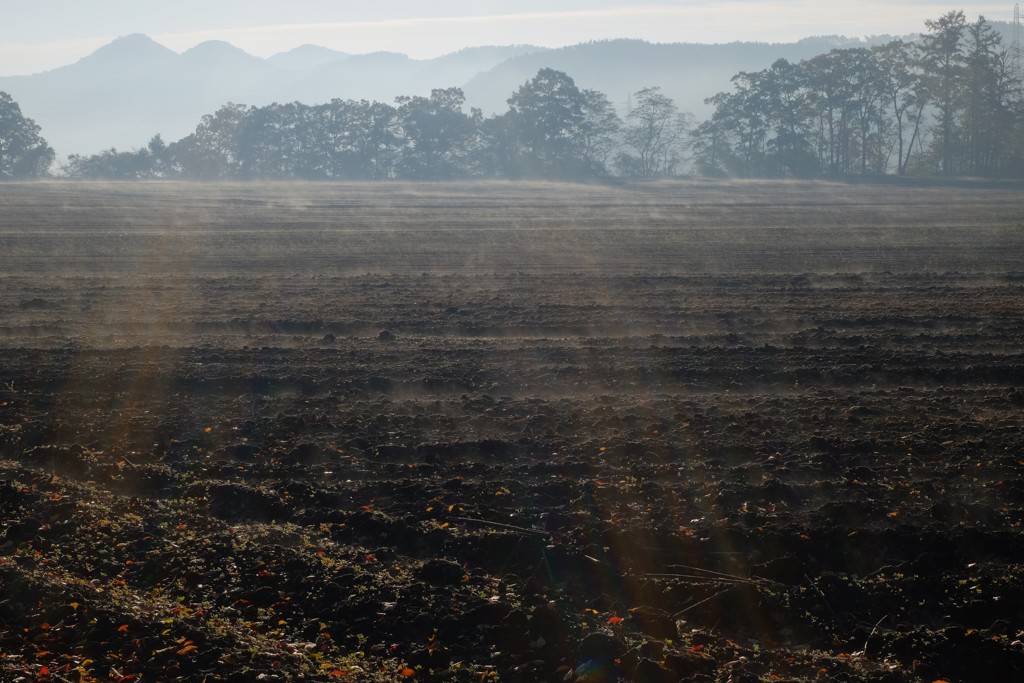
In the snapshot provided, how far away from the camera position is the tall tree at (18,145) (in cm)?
6538

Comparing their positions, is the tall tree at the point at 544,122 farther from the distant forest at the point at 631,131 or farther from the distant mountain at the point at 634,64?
the distant mountain at the point at 634,64

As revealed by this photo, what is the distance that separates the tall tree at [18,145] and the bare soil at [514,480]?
56.3 metres

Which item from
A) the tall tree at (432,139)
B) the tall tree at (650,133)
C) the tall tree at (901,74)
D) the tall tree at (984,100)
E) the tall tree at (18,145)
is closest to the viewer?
the tall tree at (984,100)

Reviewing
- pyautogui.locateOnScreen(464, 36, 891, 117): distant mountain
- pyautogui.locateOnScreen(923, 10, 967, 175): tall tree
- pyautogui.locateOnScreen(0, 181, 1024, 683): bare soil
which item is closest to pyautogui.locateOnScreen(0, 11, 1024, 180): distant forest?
pyautogui.locateOnScreen(923, 10, 967, 175): tall tree

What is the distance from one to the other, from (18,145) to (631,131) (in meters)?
44.8

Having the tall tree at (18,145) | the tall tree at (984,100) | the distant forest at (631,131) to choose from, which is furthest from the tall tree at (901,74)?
the tall tree at (18,145)

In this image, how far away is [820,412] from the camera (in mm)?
9492

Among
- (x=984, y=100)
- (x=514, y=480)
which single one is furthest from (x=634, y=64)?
(x=514, y=480)

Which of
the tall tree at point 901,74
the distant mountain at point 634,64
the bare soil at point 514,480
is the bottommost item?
the bare soil at point 514,480

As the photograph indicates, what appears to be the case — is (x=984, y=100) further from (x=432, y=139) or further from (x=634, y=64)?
Answer: (x=634, y=64)

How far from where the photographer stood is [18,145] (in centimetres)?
6606

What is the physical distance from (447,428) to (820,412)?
380 cm

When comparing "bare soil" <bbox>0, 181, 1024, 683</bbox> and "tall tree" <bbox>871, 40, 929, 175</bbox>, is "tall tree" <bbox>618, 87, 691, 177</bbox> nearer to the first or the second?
"tall tree" <bbox>871, 40, 929, 175</bbox>

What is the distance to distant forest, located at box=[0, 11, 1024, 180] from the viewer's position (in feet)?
193
